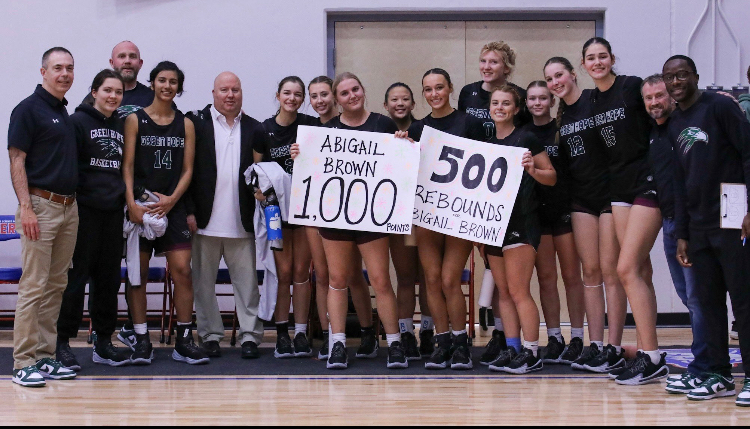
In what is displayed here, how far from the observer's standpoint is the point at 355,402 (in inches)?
146

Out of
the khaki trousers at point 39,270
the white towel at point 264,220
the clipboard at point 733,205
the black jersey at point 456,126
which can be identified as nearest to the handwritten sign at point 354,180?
the black jersey at point 456,126

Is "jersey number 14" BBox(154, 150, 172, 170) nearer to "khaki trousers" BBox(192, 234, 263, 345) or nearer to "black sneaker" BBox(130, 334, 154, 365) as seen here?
"khaki trousers" BBox(192, 234, 263, 345)

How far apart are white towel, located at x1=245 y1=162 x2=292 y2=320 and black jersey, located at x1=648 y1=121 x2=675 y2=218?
2168 mm

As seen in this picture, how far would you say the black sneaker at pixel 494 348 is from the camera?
4.79 metres

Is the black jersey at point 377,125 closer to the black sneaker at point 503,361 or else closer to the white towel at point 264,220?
the white towel at point 264,220

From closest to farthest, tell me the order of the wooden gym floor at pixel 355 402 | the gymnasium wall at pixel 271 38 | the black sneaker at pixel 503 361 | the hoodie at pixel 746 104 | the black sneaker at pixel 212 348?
1. the wooden gym floor at pixel 355 402
2. the black sneaker at pixel 503 361
3. the hoodie at pixel 746 104
4. the black sneaker at pixel 212 348
5. the gymnasium wall at pixel 271 38

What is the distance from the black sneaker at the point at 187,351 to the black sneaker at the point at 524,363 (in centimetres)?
183

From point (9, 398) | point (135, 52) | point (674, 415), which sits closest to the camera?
point (674, 415)

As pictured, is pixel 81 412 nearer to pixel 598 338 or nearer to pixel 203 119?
pixel 203 119

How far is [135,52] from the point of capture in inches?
219

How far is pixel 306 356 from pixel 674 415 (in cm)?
239

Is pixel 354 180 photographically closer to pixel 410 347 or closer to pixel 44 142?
pixel 410 347

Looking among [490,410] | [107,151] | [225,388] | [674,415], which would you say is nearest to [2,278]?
[107,151]

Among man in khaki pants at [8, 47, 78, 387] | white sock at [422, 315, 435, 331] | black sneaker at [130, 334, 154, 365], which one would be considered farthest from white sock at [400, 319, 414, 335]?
man in khaki pants at [8, 47, 78, 387]
